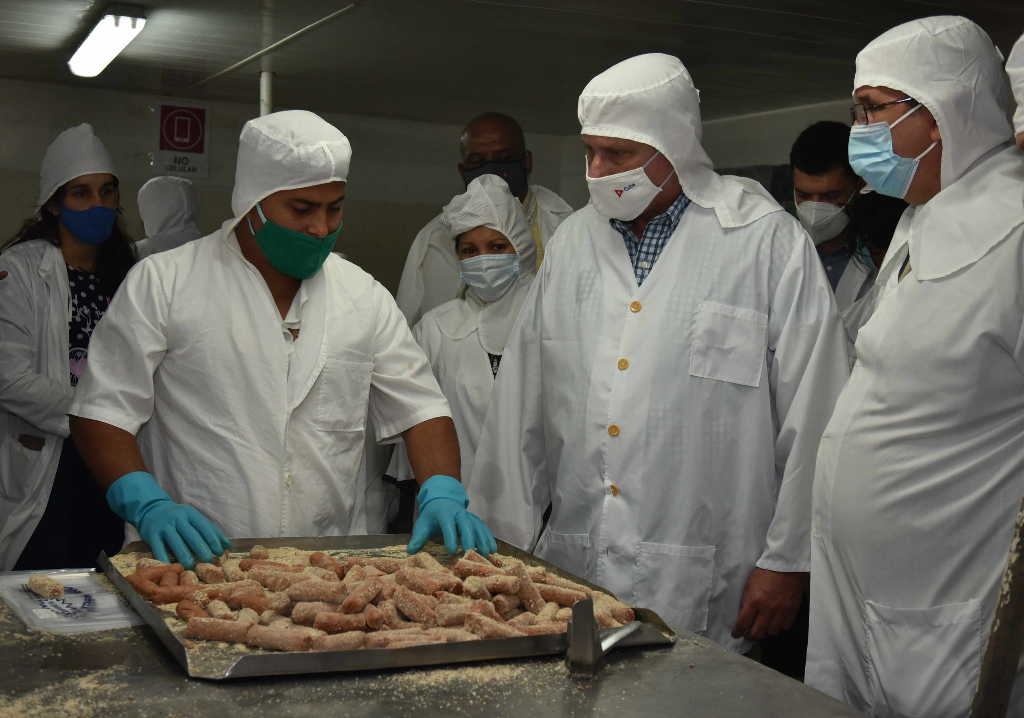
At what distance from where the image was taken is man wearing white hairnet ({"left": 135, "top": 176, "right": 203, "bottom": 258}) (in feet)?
20.8

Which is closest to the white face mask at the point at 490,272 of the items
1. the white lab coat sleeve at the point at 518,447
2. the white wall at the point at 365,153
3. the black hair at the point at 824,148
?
the white lab coat sleeve at the point at 518,447

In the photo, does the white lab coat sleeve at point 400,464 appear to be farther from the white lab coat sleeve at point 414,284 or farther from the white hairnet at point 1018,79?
the white hairnet at point 1018,79

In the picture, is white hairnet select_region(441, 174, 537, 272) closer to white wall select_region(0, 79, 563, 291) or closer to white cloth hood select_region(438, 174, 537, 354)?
white cloth hood select_region(438, 174, 537, 354)

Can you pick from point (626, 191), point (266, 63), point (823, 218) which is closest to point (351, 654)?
point (626, 191)

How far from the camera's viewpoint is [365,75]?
5727mm

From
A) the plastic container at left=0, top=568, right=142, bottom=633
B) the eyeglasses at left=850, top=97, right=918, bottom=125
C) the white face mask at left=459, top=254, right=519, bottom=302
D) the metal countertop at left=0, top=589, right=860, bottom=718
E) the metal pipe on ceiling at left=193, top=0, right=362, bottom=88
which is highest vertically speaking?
the metal pipe on ceiling at left=193, top=0, right=362, bottom=88

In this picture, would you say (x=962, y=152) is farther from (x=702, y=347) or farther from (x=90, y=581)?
(x=90, y=581)

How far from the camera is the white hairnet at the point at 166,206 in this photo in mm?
6359

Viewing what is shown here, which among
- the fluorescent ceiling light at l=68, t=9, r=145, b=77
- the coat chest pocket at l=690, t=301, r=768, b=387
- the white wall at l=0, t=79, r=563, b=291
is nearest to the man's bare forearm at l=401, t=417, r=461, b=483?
the coat chest pocket at l=690, t=301, r=768, b=387

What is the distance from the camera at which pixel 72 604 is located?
1.98 metres

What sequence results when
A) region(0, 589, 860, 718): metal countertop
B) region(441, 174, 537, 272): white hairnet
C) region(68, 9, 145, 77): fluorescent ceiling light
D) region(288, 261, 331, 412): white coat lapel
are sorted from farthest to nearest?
1. region(68, 9, 145, 77): fluorescent ceiling light
2. region(441, 174, 537, 272): white hairnet
3. region(288, 261, 331, 412): white coat lapel
4. region(0, 589, 860, 718): metal countertop

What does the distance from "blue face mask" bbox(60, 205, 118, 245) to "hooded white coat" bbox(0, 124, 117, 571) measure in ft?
0.31

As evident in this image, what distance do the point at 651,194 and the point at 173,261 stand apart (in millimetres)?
1116

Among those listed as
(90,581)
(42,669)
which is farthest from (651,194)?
(42,669)
